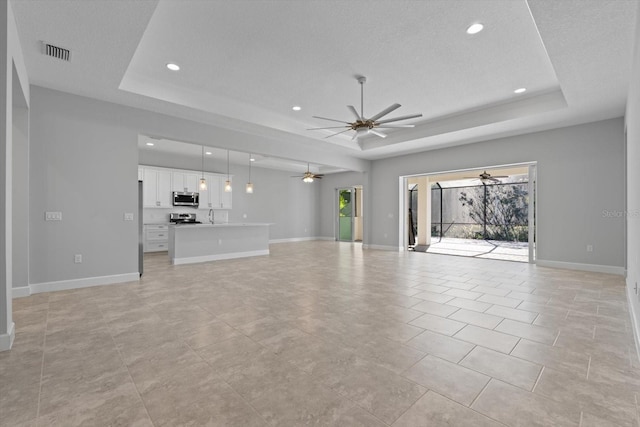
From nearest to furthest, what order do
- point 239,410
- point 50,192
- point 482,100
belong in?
point 239,410
point 50,192
point 482,100

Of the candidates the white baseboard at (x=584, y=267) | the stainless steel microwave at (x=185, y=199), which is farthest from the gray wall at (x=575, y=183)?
the stainless steel microwave at (x=185, y=199)

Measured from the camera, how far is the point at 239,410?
162 cm

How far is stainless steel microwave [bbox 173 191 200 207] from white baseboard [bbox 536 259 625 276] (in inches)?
356

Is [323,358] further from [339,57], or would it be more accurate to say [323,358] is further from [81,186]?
[81,186]

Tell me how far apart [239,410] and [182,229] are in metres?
5.53

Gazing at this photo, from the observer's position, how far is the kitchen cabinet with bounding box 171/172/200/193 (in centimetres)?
882

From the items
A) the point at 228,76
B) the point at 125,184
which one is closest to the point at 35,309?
the point at 125,184

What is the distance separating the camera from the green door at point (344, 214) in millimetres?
12031

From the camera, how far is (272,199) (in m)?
11.3

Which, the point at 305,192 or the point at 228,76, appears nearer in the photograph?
the point at 228,76

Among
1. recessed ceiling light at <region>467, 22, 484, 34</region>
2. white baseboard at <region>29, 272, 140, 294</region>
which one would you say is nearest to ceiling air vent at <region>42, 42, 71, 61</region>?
white baseboard at <region>29, 272, 140, 294</region>

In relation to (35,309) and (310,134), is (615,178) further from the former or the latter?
(35,309)

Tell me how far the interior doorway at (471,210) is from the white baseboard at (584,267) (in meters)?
3.88

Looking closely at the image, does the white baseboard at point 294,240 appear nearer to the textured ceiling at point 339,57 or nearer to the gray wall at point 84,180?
the textured ceiling at point 339,57
